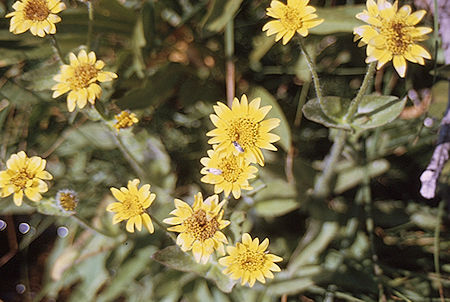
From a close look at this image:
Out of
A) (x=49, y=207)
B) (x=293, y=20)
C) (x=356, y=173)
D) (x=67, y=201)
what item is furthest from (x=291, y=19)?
(x=49, y=207)

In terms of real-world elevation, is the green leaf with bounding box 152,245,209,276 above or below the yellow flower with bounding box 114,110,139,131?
below

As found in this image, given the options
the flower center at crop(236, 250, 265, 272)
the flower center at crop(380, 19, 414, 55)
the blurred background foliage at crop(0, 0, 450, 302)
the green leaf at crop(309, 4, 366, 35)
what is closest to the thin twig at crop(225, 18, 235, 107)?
the blurred background foliage at crop(0, 0, 450, 302)

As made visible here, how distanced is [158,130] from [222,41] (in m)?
0.72

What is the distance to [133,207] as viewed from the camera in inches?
72.6

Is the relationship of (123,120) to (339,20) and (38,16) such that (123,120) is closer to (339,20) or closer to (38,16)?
(38,16)

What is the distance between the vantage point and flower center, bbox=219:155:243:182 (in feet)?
5.89

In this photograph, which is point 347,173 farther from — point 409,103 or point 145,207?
point 145,207

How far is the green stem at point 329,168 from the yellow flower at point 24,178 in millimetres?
1337

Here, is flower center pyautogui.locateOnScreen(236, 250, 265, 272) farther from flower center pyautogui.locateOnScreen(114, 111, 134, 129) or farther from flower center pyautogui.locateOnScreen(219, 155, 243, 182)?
flower center pyautogui.locateOnScreen(114, 111, 134, 129)

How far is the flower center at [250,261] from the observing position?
1761mm

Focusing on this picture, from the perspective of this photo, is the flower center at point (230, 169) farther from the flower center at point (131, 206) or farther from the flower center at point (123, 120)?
the flower center at point (123, 120)

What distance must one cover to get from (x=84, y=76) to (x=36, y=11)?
0.36m

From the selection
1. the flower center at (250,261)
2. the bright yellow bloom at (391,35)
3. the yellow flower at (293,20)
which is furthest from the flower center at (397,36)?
the flower center at (250,261)

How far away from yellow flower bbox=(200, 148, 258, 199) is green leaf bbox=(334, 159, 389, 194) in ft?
2.90
